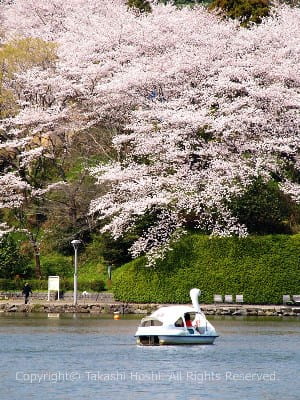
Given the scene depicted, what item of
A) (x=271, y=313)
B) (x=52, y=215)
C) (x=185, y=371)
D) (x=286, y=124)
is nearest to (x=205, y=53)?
(x=286, y=124)

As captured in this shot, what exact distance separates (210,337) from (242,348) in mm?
1637

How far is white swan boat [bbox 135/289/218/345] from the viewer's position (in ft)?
143

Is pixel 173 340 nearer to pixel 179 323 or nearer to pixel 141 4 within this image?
pixel 179 323

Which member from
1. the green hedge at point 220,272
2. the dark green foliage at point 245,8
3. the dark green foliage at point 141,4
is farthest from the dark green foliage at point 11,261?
the dark green foliage at point 141,4

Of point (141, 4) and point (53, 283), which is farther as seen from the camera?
point (141, 4)

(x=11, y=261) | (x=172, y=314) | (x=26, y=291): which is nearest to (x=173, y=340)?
(x=172, y=314)

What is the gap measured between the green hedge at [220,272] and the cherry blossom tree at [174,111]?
932 millimetres

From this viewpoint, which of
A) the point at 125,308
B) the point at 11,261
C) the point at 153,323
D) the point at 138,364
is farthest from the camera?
the point at 11,261

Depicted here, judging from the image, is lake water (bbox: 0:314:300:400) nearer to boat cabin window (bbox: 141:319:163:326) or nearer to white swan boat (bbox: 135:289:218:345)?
white swan boat (bbox: 135:289:218:345)

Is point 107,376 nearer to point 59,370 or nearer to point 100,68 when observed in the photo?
point 59,370

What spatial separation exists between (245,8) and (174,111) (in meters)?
24.0

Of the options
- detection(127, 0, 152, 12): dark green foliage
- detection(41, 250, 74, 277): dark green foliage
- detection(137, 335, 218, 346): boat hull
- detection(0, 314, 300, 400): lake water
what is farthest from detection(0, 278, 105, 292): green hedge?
detection(127, 0, 152, 12): dark green foliage

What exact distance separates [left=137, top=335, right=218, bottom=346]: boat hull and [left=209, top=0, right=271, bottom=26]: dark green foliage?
4327cm

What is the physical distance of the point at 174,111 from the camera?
64188mm
